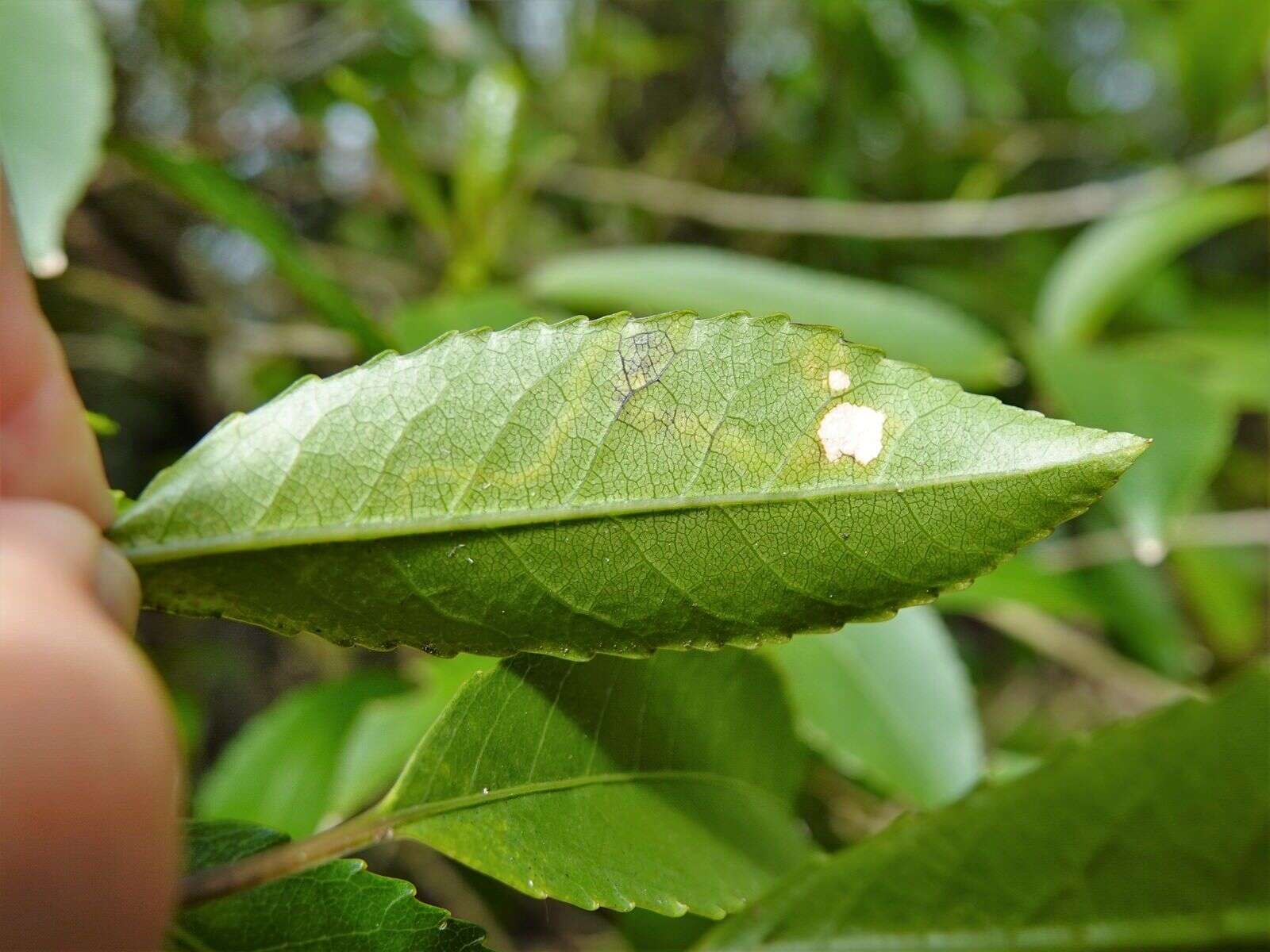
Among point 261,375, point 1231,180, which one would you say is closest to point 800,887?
point 261,375

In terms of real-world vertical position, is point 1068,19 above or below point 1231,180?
above

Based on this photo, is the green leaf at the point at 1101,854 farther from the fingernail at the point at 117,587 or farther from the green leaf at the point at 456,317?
the green leaf at the point at 456,317

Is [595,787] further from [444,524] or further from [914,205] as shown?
[914,205]

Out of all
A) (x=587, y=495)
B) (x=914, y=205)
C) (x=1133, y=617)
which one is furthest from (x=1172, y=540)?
(x=587, y=495)

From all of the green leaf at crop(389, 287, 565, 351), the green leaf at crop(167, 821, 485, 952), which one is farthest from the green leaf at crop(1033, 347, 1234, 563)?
the green leaf at crop(167, 821, 485, 952)

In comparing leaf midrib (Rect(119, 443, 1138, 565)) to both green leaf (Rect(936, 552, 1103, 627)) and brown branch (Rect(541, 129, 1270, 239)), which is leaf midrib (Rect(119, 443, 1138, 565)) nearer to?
green leaf (Rect(936, 552, 1103, 627))

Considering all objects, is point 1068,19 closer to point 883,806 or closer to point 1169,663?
point 1169,663

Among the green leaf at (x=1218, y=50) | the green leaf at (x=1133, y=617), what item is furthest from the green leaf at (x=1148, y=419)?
the green leaf at (x=1218, y=50)

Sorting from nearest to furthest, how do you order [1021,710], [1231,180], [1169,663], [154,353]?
[1169,663]
[1231,180]
[154,353]
[1021,710]
